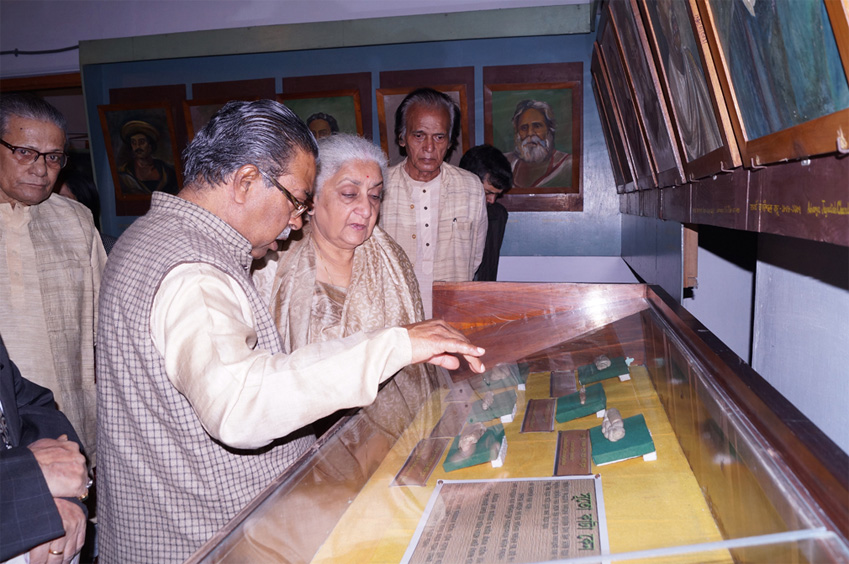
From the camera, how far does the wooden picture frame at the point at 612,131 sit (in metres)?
4.55

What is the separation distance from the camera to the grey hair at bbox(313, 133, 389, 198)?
2.70 metres

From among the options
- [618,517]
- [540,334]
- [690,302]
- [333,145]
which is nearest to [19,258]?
[333,145]

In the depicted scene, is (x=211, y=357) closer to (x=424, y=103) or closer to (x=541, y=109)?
(x=424, y=103)

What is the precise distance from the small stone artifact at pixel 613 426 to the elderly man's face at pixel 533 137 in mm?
4413

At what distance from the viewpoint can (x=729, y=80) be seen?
5.88ft

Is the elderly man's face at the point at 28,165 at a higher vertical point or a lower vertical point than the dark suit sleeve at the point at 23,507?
higher

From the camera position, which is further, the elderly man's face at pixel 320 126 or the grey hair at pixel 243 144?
the elderly man's face at pixel 320 126

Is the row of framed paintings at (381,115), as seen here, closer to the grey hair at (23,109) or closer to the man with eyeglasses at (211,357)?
the grey hair at (23,109)

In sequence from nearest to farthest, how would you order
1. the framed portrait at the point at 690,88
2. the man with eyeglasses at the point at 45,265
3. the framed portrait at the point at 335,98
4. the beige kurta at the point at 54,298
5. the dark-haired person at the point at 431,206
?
1. the framed portrait at the point at 690,88
2. the man with eyeglasses at the point at 45,265
3. the beige kurta at the point at 54,298
4. the dark-haired person at the point at 431,206
5. the framed portrait at the point at 335,98

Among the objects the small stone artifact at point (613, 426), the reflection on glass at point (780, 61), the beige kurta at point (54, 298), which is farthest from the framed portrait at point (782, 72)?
the beige kurta at point (54, 298)

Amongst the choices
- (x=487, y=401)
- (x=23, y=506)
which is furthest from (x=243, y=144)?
(x=487, y=401)

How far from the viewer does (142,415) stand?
1.50 metres

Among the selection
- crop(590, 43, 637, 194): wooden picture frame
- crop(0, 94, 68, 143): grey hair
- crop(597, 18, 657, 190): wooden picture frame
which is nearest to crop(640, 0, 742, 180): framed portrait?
crop(597, 18, 657, 190): wooden picture frame

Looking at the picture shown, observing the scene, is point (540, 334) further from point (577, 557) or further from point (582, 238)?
point (582, 238)
